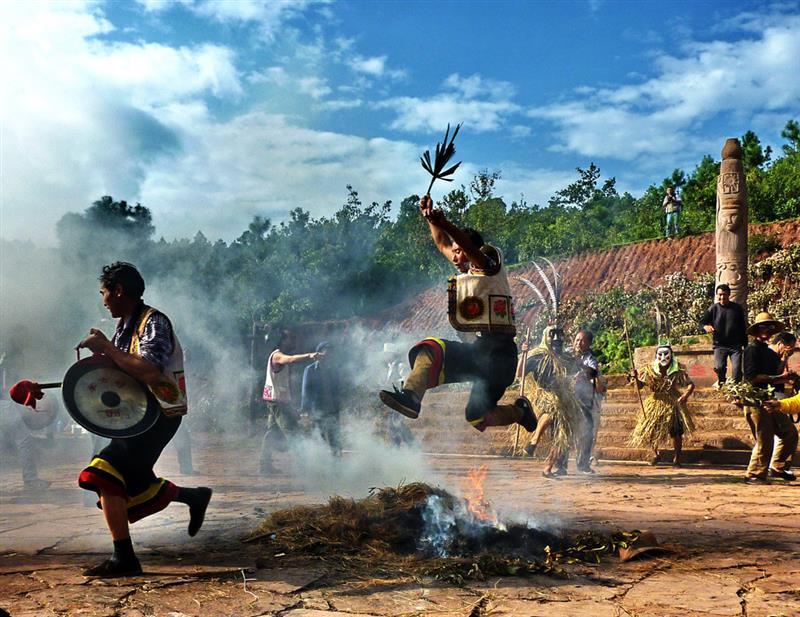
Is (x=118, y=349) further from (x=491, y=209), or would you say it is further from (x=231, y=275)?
(x=491, y=209)

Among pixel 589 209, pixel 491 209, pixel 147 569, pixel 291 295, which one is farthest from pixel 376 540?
pixel 589 209

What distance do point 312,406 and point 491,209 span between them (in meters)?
22.9

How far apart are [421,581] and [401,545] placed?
0.75 metres

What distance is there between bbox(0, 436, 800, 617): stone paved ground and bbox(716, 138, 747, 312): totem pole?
28.0 ft

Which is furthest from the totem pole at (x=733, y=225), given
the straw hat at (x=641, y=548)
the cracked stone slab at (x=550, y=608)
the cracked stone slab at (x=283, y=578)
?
the cracked stone slab at (x=283, y=578)

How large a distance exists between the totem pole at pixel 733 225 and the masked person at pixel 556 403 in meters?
6.78

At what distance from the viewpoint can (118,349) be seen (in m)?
4.48

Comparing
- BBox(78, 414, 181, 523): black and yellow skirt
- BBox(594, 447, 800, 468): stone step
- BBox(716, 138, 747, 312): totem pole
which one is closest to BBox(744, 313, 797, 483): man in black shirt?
BBox(594, 447, 800, 468): stone step

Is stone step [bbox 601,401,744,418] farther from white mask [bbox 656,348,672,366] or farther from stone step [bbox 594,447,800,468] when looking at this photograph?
white mask [bbox 656,348,672,366]

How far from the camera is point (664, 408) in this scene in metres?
11.1

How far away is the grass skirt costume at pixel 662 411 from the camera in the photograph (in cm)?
1104

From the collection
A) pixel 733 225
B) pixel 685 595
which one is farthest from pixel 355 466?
pixel 733 225

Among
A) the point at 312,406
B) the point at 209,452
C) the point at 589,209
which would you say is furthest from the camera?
the point at 589,209

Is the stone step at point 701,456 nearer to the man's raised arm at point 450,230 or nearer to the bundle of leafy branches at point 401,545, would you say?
the bundle of leafy branches at point 401,545
